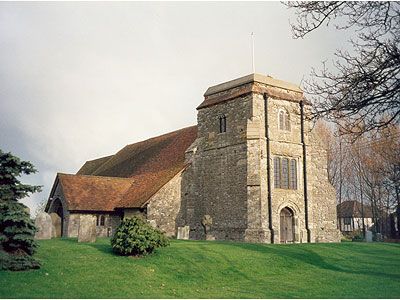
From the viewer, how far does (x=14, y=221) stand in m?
13.1

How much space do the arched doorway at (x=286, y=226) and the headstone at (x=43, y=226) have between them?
13516 mm

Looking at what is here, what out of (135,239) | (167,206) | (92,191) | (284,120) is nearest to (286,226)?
(284,120)

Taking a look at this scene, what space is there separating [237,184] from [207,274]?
34.3 ft

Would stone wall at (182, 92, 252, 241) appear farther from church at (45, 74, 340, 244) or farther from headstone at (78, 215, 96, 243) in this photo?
headstone at (78, 215, 96, 243)

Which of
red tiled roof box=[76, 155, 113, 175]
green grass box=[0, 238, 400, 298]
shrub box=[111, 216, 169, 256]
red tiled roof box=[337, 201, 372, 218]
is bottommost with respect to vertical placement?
green grass box=[0, 238, 400, 298]

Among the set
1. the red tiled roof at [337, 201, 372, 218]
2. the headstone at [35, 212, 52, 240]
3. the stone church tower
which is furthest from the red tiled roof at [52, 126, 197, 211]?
the red tiled roof at [337, 201, 372, 218]

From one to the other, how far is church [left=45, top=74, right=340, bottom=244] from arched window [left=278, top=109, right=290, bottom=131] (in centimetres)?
6

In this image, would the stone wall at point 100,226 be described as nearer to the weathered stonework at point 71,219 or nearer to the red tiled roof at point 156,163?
the weathered stonework at point 71,219

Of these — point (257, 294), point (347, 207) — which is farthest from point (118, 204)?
point (347, 207)

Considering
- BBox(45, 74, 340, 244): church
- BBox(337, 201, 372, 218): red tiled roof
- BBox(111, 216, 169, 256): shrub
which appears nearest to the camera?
BBox(111, 216, 169, 256): shrub

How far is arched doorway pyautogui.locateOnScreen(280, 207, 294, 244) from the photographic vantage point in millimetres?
24625

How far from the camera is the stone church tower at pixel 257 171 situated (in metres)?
23.9

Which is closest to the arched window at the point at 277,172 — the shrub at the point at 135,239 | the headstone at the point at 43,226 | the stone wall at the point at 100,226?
the shrub at the point at 135,239

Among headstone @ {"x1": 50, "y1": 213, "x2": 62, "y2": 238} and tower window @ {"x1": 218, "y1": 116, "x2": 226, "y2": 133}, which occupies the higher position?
tower window @ {"x1": 218, "y1": 116, "x2": 226, "y2": 133}
